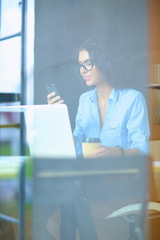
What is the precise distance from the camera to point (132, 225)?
2219 millimetres

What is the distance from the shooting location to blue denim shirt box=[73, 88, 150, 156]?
220cm

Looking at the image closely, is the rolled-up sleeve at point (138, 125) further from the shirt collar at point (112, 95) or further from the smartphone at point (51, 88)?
the smartphone at point (51, 88)

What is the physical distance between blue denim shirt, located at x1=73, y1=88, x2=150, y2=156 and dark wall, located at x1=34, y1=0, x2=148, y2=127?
63mm

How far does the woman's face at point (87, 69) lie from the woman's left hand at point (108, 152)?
442 mm

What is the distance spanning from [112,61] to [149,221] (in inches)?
43.6

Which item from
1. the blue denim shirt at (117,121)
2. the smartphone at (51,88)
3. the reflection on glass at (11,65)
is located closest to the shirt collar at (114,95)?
the blue denim shirt at (117,121)

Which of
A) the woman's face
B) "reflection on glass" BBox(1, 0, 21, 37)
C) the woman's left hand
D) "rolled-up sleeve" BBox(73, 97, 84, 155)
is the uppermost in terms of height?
"reflection on glass" BBox(1, 0, 21, 37)

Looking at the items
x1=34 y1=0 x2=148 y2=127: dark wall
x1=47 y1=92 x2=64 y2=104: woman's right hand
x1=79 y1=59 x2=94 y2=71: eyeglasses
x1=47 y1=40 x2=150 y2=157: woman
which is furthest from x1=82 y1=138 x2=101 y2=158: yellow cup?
x1=79 y1=59 x2=94 y2=71: eyeglasses

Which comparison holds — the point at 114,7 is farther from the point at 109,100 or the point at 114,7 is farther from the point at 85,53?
the point at 109,100

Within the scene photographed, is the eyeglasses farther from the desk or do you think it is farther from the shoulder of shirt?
the desk

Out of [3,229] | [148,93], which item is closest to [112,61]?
[148,93]

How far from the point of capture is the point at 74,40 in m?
2.23

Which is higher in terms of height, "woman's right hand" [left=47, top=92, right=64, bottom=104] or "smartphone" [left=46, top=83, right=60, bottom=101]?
"smartphone" [left=46, top=83, right=60, bottom=101]

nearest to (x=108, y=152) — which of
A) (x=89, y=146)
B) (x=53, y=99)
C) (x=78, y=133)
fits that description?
(x=89, y=146)
